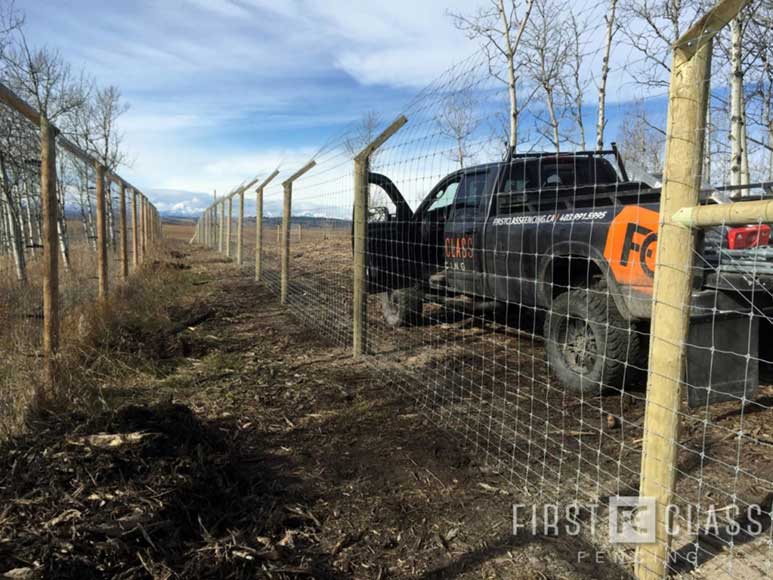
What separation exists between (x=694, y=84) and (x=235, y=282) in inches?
443

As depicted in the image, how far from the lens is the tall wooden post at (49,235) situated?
374 cm

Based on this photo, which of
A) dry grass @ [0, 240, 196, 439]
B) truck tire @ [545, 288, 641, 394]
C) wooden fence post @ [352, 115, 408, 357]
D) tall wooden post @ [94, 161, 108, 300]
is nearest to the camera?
dry grass @ [0, 240, 196, 439]

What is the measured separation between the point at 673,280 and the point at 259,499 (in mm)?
2280

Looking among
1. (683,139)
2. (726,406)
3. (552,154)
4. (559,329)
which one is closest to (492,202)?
(552,154)

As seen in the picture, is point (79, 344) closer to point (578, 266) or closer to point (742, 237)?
point (578, 266)

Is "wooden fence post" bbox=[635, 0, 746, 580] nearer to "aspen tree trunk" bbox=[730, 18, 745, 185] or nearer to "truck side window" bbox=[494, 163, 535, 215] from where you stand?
"truck side window" bbox=[494, 163, 535, 215]

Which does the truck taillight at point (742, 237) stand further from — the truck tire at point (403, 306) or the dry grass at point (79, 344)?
the dry grass at point (79, 344)

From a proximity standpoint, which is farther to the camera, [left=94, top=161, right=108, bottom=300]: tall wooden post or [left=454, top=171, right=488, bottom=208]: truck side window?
[left=94, top=161, right=108, bottom=300]: tall wooden post

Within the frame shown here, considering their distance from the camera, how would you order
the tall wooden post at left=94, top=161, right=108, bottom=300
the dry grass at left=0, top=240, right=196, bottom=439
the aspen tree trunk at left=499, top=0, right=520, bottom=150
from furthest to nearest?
the aspen tree trunk at left=499, top=0, right=520, bottom=150 < the tall wooden post at left=94, top=161, right=108, bottom=300 < the dry grass at left=0, top=240, right=196, bottom=439

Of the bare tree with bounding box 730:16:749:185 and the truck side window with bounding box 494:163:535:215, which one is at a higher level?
the bare tree with bounding box 730:16:749:185

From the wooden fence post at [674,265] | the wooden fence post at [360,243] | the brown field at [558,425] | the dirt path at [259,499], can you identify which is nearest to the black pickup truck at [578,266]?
the wooden fence post at [674,265]

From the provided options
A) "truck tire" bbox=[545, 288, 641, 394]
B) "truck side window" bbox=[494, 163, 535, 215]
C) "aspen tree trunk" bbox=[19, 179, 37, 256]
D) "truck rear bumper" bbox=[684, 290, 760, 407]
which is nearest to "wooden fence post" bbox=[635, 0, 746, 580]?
"truck rear bumper" bbox=[684, 290, 760, 407]

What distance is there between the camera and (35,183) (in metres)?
10.4

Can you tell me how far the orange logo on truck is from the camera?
346 cm
